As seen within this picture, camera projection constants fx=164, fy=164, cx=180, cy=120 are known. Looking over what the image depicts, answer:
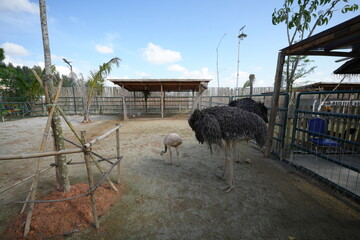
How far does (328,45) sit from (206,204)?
146 inches

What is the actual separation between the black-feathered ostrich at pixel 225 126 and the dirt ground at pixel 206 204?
0.51m

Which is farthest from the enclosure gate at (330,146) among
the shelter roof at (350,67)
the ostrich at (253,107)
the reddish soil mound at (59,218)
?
the reddish soil mound at (59,218)

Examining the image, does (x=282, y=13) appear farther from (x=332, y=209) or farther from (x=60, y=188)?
(x=60, y=188)

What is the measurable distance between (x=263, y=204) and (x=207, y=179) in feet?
3.32

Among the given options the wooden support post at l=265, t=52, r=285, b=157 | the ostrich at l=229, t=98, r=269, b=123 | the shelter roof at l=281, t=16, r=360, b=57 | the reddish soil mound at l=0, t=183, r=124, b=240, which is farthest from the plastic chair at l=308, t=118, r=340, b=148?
the reddish soil mound at l=0, t=183, r=124, b=240

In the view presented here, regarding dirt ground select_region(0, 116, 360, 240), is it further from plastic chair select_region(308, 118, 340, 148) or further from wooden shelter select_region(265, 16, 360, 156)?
wooden shelter select_region(265, 16, 360, 156)

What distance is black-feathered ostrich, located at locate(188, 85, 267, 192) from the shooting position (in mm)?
2404

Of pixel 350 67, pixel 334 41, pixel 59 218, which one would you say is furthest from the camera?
pixel 350 67

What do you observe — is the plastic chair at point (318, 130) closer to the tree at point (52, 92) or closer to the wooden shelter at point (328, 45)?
the wooden shelter at point (328, 45)

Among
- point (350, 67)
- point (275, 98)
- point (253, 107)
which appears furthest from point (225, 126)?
point (350, 67)

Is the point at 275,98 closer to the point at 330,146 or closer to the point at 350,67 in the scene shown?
the point at 330,146

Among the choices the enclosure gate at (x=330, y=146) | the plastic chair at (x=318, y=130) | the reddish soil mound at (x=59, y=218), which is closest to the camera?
the reddish soil mound at (x=59, y=218)

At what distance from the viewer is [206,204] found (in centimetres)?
241

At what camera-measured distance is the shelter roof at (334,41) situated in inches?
90.3
